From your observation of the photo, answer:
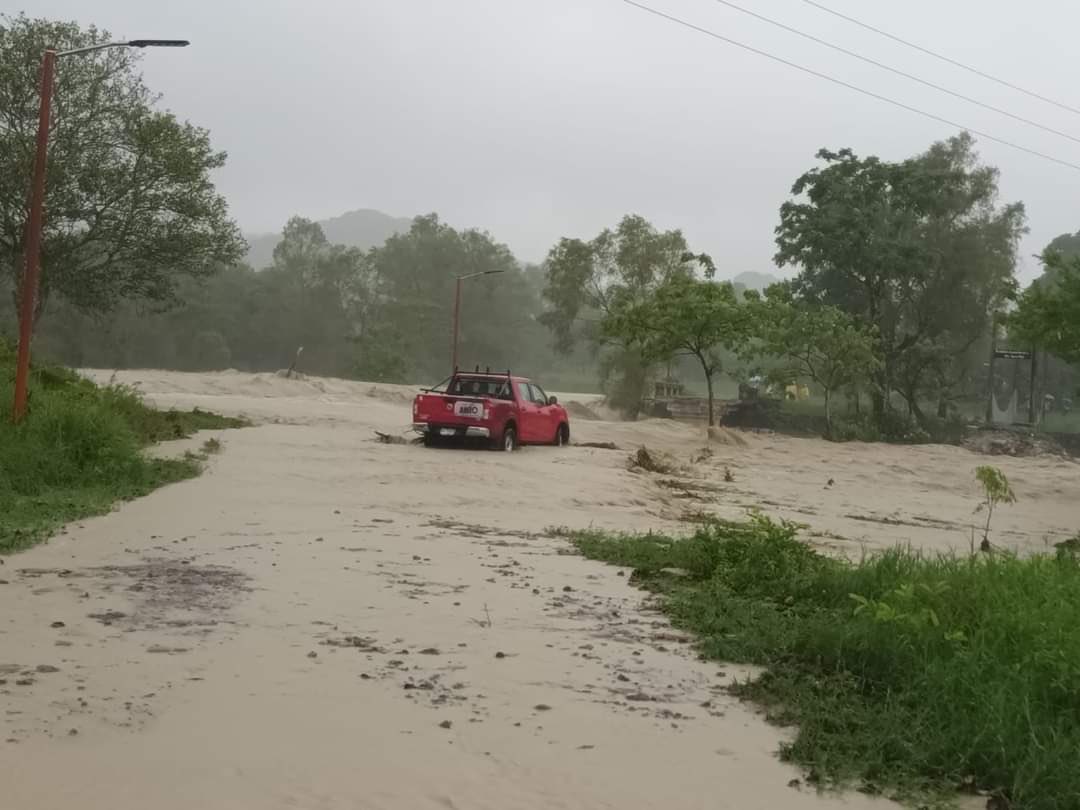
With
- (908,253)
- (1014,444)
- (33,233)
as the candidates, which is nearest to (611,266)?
(908,253)

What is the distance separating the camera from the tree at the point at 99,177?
28.7 meters

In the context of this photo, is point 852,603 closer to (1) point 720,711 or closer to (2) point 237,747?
(1) point 720,711

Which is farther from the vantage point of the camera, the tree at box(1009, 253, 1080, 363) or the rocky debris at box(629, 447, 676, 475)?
the tree at box(1009, 253, 1080, 363)

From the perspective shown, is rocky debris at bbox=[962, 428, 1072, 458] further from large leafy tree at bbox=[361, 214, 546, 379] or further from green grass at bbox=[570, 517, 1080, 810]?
large leafy tree at bbox=[361, 214, 546, 379]

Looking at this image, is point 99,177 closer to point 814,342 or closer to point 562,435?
point 562,435

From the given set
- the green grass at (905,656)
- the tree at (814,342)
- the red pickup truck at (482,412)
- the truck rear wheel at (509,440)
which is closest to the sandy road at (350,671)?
the green grass at (905,656)

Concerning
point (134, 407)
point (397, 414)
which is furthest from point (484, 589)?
point (397, 414)

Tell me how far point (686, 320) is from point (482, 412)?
16.6 metres

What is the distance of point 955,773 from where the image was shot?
528cm

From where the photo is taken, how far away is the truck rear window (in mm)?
23844

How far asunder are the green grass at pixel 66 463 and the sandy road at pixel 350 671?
0.58 metres

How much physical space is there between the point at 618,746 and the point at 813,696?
143 cm

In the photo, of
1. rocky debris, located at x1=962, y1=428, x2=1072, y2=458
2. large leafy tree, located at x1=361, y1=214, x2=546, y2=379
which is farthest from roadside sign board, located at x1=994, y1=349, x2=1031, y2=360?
large leafy tree, located at x1=361, y1=214, x2=546, y2=379

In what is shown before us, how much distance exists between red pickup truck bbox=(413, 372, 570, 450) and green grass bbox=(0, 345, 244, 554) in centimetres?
559
